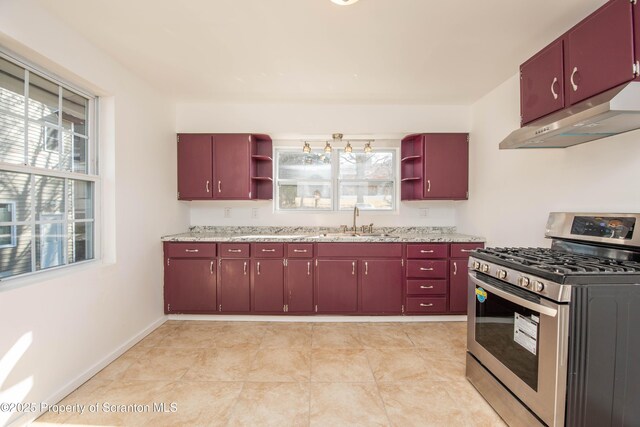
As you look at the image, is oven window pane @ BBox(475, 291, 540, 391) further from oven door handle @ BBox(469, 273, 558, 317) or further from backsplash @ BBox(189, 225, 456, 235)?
backsplash @ BBox(189, 225, 456, 235)

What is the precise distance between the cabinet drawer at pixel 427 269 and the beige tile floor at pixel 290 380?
0.56 meters

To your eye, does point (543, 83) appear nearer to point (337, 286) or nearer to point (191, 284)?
point (337, 286)

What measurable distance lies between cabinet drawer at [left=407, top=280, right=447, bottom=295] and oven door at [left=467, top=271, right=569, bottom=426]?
114 centimetres

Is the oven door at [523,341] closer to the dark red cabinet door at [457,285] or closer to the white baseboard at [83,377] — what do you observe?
the dark red cabinet door at [457,285]

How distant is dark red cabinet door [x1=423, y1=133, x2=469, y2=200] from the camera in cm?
341

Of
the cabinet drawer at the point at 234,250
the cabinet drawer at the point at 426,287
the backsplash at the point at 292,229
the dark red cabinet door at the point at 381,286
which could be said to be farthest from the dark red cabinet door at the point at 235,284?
the cabinet drawer at the point at 426,287

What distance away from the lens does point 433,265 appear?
316cm

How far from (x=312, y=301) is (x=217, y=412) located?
152 cm

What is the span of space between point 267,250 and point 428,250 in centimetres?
178

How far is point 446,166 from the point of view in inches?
134

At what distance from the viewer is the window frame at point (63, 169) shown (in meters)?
1.79

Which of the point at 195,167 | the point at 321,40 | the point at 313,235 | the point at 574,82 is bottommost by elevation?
the point at 313,235

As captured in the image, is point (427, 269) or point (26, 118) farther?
point (427, 269)

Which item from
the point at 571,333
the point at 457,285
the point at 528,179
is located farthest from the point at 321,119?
the point at 571,333
